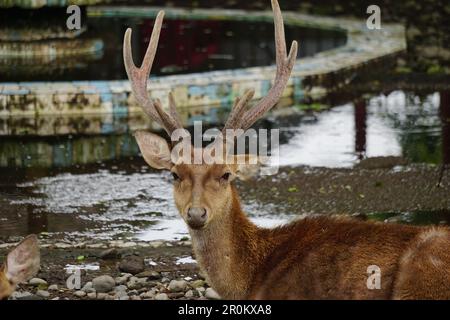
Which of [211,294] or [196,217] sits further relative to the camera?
[211,294]

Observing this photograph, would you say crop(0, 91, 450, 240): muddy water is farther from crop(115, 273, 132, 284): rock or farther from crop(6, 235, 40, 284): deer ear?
crop(6, 235, 40, 284): deer ear

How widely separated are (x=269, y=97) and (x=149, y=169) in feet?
12.9

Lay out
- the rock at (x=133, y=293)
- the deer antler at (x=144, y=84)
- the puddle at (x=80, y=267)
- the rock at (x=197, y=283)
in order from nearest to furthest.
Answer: the deer antler at (x=144, y=84)
the rock at (x=133, y=293)
the rock at (x=197, y=283)
the puddle at (x=80, y=267)

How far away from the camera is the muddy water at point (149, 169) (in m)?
8.63

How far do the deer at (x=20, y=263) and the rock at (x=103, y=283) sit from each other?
116 centimetres

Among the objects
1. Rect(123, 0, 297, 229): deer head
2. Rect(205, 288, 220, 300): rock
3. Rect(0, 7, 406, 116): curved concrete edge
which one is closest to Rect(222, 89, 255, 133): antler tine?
Rect(123, 0, 297, 229): deer head

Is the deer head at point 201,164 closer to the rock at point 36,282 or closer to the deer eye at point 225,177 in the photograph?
the deer eye at point 225,177

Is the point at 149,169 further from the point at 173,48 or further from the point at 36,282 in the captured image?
the point at 173,48

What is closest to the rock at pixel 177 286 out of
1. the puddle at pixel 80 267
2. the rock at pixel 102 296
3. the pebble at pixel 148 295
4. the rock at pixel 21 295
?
the pebble at pixel 148 295

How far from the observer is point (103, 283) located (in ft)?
23.5

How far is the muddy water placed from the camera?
28.3 feet

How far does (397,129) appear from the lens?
460 inches

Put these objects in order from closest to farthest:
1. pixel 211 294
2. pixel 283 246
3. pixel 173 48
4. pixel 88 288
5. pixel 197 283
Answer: pixel 283 246 < pixel 211 294 < pixel 88 288 < pixel 197 283 < pixel 173 48

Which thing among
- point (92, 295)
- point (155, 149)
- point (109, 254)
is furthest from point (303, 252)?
point (109, 254)
